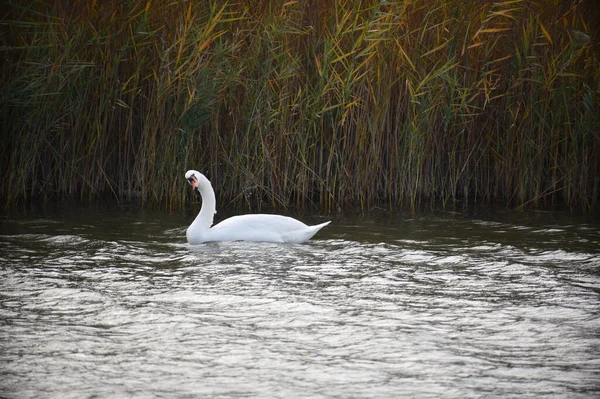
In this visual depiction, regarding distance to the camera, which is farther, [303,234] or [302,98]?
[302,98]

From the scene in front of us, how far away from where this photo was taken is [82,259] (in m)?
7.07

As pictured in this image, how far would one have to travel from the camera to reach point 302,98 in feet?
30.9

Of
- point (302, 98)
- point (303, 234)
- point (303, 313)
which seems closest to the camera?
point (303, 313)

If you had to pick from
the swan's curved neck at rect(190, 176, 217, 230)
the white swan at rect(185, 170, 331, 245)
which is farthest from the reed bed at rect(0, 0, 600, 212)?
the white swan at rect(185, 170, 331, 245)

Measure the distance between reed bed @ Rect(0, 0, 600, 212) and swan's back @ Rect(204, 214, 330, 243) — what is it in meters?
1.65

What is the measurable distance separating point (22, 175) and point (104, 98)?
1.15m

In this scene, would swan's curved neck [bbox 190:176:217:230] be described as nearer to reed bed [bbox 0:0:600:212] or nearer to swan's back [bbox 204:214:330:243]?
swan's back [bbox 204:214:330:243]

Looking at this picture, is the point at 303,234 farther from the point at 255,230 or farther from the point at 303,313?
the point at 303,313

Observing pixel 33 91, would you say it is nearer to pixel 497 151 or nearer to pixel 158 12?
pixel 158 12

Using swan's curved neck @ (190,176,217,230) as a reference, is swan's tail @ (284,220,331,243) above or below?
below

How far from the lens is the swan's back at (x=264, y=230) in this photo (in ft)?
25.7

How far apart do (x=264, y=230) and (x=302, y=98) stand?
205 cm

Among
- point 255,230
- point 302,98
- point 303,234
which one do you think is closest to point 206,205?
point 255,230

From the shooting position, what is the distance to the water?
14.0 feet
